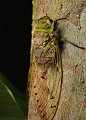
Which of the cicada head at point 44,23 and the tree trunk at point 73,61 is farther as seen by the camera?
the cicada head at point 44,23

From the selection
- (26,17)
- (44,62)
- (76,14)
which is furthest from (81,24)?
(26,17)

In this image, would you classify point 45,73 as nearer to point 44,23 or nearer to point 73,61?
point 73,61

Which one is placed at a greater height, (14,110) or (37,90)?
(37,90)

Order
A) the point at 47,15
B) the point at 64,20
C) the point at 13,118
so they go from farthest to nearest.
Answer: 1. the point at 13,118
2. the point at 47,15
3. the point at 64,20

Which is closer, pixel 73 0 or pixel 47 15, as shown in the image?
pixel 73 0

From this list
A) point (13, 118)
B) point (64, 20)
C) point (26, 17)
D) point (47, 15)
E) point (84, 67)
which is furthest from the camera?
point (26, 17)

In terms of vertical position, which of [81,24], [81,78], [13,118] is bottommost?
[13,118]

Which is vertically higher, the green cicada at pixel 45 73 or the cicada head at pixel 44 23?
the cicada head at pixel 44 23

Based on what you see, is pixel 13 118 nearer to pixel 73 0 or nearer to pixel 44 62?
pixel 44 62
